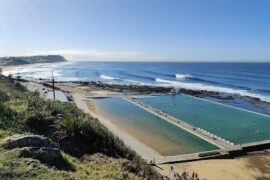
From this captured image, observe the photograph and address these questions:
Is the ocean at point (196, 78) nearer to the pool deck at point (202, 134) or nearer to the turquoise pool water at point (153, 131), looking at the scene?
the pool deck at point (202, 134)

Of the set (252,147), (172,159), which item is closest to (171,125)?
(252,147)

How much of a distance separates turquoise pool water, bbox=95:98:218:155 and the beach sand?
99.3 inches

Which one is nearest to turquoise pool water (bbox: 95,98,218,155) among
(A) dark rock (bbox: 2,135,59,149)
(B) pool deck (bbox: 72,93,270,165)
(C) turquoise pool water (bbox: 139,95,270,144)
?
(B) pool deck (bbox: 72,93,270,165)

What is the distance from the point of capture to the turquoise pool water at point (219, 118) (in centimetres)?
2786

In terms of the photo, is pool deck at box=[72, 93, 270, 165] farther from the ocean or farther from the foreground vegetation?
the ocean

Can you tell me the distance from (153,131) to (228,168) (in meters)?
9.84

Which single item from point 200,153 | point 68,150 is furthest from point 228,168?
point 68,150

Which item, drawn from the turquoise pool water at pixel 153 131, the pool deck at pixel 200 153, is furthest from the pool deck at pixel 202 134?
→ the turquoise pool water at pixel 153 131

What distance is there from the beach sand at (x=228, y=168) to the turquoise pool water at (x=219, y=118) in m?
4.84

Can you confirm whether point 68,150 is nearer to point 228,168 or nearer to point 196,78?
point 228,168

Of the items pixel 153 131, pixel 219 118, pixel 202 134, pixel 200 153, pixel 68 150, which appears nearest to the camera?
pixel 68 150

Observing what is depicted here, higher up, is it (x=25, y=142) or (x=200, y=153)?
(x=25, y=142)

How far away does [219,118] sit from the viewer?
35156 millimetres

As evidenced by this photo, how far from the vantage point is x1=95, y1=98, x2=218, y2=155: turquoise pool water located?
900 inches
